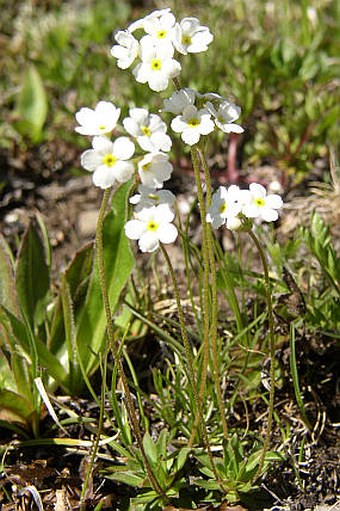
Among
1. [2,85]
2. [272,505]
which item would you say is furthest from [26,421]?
[2,85]

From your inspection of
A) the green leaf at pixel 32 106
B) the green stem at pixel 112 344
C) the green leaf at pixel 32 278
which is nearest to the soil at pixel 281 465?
the green stem at pixel 112 344

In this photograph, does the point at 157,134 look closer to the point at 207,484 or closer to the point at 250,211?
the point at 250,211

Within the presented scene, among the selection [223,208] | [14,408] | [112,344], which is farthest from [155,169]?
[14,408]

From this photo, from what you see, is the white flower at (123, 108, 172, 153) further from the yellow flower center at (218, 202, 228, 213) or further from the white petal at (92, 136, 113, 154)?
the yellow flower center at (218, 202, 228, 213)

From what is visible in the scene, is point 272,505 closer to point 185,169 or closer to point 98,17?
point 185,169

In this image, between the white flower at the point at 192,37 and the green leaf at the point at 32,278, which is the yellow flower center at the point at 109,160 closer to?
the white flower at the point at 192,37

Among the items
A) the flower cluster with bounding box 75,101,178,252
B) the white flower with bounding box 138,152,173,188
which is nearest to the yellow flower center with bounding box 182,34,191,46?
the flower cluster with bounding box 75,101,178,252
